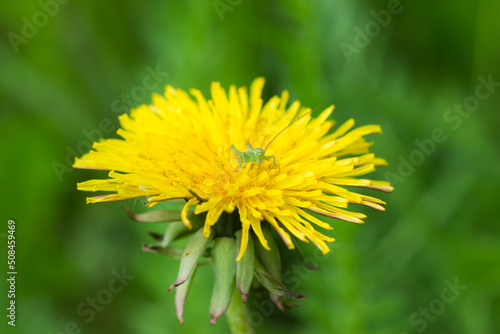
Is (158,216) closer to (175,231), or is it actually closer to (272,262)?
(175,231)

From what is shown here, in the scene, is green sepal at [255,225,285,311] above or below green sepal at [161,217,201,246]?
below

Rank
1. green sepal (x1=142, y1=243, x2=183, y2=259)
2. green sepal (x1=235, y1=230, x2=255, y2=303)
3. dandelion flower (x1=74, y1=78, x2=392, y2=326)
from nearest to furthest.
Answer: green sepal (x1=235, y1=230, x2=255, y2=303), dandelion flower (x1=74, y1=78, x2=392, y2=326), green sepal (x1=142, y1=243, x2=183, y2=259)

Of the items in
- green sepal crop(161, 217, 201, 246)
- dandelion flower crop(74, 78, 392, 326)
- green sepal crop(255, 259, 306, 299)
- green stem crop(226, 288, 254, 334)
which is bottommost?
green stem crop(226, 288, 254, 334)

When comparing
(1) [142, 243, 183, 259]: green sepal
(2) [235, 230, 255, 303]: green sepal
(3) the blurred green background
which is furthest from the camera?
(3) the blurred green background

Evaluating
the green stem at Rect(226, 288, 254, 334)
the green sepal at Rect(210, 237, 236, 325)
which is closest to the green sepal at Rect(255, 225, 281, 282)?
the green sepal at Rect(210, 237, 236, 325)

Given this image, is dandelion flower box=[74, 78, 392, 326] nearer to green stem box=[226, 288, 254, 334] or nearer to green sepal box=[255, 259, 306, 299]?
green sepal box=[255, 259, 306, 299]

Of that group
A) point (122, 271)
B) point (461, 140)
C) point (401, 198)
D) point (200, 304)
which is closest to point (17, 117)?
point (122, 271)
